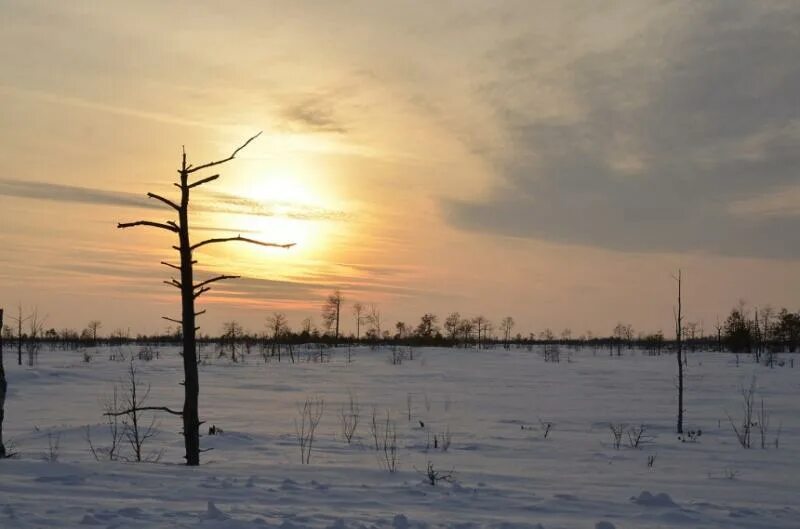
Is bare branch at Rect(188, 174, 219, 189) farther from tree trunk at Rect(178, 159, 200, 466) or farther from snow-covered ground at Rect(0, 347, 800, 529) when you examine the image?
snow-covered ground at Rect(0, 347, 800, 529)

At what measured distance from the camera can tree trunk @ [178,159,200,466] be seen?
28.6ft


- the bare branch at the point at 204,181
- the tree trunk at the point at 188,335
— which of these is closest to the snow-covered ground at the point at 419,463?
the tree trunk at the point at 188,335

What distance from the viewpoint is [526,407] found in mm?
18766

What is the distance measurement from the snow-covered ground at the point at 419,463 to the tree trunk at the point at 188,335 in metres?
0.44

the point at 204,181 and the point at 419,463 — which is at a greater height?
the point at 204,181

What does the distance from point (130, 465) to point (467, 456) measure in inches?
207

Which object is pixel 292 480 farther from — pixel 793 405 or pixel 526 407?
pixel 793 405

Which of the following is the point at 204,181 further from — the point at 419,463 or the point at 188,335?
the point at 419,463

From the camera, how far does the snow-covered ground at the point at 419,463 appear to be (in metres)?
5.78

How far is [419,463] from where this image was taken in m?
9.91

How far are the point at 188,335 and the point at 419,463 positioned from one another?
3722mm

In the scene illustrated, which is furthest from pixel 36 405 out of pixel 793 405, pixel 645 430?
pixel 793 405

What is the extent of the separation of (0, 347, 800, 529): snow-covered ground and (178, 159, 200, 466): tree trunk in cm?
44

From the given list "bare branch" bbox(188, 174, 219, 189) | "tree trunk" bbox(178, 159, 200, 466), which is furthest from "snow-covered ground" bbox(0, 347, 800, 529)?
"bare branch" bbox(188, 174, 219, 189)
